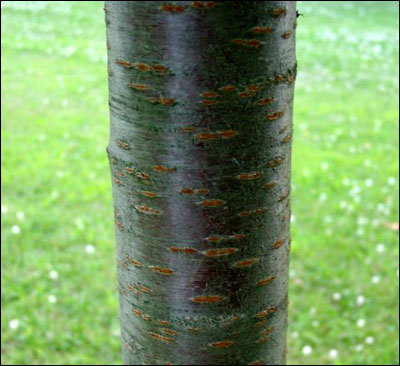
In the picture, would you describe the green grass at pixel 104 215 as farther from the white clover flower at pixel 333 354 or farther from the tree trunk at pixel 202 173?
the tree trunk at pixel 202 173

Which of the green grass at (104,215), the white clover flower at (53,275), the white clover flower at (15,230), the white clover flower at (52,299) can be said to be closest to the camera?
the green grass at (104,215)

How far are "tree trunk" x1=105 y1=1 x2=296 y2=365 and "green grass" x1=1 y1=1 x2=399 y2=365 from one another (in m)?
2.39

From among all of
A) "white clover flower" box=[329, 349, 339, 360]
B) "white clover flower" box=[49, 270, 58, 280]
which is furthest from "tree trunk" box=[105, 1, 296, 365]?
"white clover flower" box=[49, 270, 58, 280]

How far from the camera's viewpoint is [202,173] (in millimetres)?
927

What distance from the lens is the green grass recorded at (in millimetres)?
3465

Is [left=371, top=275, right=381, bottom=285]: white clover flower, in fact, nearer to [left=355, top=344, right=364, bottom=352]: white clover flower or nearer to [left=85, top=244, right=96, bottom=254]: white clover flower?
[left=355, top=344, right=364, bottom=352]: white clover flower

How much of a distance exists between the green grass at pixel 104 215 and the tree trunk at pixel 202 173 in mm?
2393

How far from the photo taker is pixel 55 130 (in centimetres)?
615

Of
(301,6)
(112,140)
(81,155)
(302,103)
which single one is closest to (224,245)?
(112,140)

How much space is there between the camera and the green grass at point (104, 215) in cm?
346

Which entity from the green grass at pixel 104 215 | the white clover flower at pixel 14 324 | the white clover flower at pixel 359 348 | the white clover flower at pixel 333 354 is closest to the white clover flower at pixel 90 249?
the green grass at pixel 104 215

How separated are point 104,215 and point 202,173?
3813 mm

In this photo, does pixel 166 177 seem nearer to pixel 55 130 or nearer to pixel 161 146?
pixel 161 146

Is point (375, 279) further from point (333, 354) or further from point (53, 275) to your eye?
point (53, 275)
